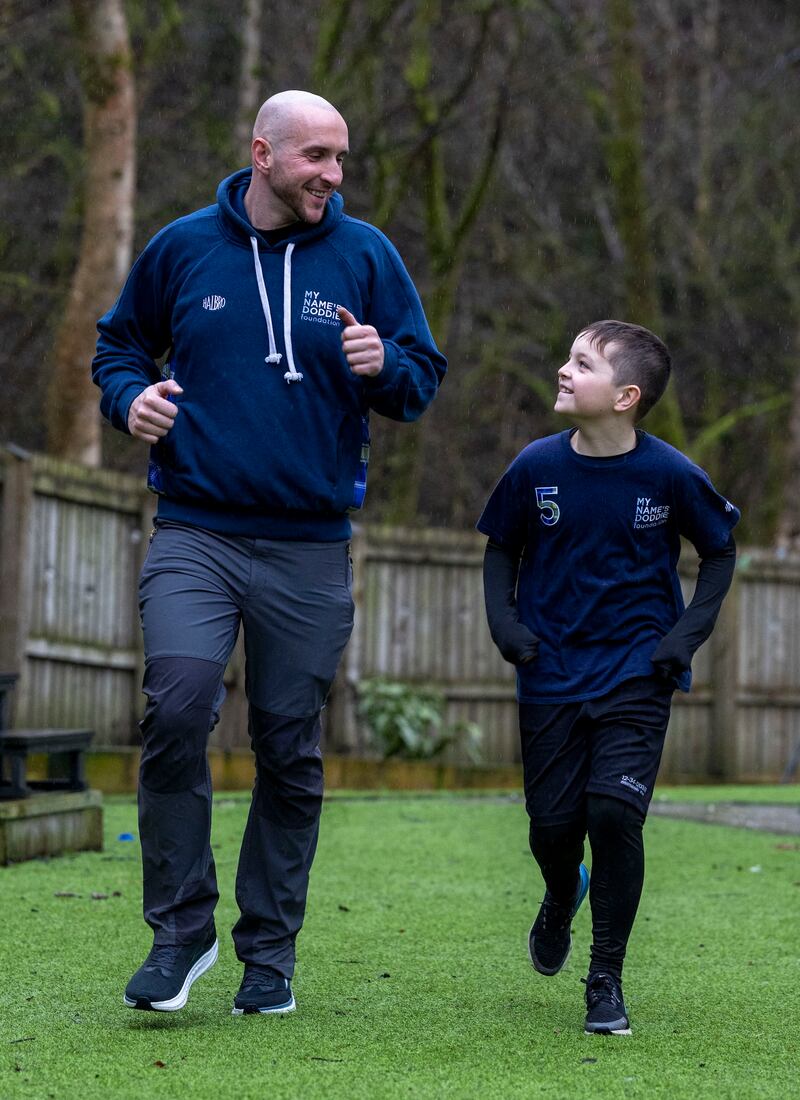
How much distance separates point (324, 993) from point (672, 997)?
91cm

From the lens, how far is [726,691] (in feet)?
48.0

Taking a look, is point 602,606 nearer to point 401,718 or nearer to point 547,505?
point 547,505

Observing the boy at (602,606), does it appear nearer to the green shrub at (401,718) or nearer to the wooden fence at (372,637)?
the wooden fence at (372,637)

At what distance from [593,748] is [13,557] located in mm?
6619

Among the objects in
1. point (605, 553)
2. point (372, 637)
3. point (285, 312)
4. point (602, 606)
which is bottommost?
point (372, 637)

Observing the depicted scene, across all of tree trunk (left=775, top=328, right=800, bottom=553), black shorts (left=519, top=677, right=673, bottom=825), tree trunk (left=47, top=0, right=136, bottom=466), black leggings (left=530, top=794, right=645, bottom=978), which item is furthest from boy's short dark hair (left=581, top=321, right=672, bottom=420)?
tree trunk (left=775, top=328, right=800, bottom=553)

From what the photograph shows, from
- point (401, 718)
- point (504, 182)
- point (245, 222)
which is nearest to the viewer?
point (245, 222)

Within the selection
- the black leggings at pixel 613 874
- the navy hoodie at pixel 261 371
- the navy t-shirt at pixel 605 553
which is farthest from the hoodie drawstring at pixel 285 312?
the black leggings at pixel 613 874

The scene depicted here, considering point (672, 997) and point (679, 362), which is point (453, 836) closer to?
point (672, 997)

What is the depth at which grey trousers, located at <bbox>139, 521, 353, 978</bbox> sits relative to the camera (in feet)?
13.0

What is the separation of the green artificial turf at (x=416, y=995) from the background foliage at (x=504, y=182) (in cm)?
992

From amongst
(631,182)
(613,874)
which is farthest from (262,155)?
(631,182)

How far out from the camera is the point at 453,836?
8.44 metres

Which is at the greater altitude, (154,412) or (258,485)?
(154,412)
